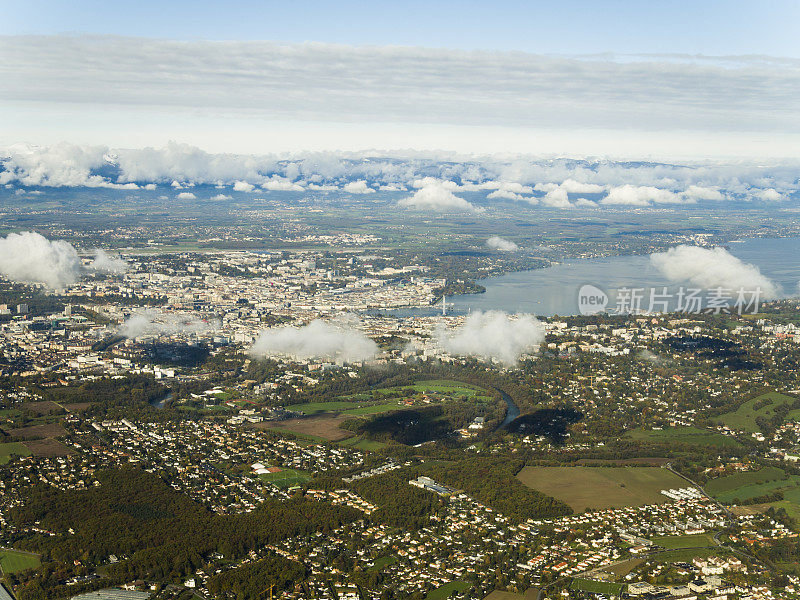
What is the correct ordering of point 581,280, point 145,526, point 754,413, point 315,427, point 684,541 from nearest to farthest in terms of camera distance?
1. point 684,541
2. point 145,526
3. point 315,427
4. point 754,413
5. point 581,280

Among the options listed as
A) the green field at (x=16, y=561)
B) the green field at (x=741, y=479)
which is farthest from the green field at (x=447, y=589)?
the green field at (x=741, y=479)

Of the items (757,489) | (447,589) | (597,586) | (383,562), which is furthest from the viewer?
(757,489)

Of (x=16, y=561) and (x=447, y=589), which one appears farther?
(x=16, y=561)

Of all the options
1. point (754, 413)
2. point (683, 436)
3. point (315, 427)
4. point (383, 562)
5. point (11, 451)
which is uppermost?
point (754, 413)

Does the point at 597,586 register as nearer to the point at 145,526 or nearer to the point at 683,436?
the point at 145,526

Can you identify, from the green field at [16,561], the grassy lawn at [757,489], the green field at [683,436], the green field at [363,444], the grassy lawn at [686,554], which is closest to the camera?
the green field at [16,561]

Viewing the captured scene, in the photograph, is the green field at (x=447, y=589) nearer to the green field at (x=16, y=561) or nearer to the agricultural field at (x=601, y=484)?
the agricultural field at (x=601, y=484)

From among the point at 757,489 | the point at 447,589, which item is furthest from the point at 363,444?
the point at 757,489
